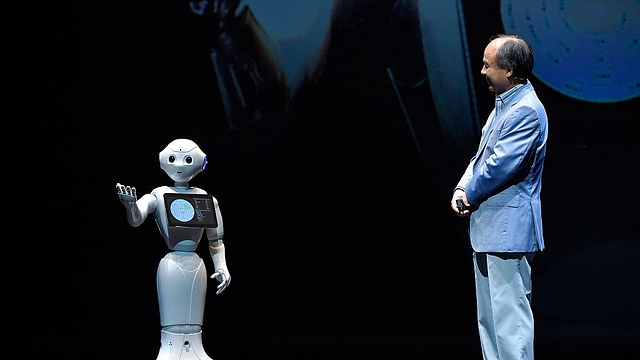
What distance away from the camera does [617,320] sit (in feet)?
14.1

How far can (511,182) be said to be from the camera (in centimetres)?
270

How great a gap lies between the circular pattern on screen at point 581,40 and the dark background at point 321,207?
83mm

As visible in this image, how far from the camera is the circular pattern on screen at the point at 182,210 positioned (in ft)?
10.5

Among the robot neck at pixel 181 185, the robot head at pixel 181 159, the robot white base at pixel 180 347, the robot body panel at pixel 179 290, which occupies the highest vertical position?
the robot head at pixel 181 159

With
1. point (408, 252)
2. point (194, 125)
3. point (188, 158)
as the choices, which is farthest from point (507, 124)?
point (194, 125)

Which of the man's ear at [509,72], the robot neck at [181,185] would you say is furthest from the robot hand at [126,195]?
the man's ear at [509,72]

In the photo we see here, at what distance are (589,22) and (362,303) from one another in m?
1.87

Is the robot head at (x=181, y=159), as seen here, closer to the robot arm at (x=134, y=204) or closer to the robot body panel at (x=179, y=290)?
the robot arm at (x=134, y=204)

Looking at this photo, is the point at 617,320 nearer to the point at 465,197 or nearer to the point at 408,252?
the point at 408,252

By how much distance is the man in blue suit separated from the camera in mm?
2629

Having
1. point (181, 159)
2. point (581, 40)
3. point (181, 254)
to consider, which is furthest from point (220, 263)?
point (581, 40)

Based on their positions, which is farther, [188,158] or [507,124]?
[188,158]

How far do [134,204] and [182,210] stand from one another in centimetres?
21

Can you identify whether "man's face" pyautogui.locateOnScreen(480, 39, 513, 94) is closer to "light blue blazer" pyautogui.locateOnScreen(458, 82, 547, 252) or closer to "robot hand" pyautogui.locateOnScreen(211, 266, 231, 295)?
"light blue blazer" pyautogui.locateOnScreen(458, 82, 547, 252)
